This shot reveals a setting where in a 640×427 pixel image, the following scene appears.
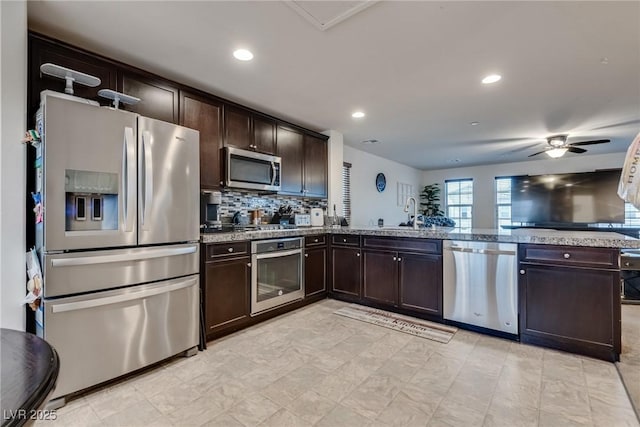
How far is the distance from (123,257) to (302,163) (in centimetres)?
267

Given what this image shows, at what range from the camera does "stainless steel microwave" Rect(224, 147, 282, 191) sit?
3.20m

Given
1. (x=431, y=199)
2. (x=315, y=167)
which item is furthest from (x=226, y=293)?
(x=431, y=199)

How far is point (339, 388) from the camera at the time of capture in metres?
1.98

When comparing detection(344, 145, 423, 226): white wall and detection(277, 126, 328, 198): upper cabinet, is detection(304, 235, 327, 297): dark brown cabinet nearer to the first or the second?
detection(277, 126, 328, 198): upper cabinet

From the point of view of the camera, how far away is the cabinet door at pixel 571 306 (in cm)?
231

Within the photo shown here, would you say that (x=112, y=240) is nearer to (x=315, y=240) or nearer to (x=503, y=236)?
(x=315, y=240)

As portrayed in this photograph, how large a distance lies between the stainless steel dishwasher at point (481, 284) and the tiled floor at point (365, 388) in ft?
0.74

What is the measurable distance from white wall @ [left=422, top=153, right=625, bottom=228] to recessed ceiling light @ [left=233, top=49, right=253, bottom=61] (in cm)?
729

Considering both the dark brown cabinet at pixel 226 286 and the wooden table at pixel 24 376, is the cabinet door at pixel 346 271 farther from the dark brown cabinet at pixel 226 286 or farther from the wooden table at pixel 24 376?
the wooden table at pixel 24 376

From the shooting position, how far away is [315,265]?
3814 millimetres

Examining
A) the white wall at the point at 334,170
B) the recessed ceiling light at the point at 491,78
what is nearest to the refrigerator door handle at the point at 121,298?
the white wall at the point at 334,170

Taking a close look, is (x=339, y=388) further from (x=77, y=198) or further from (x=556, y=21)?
(x=556, y=21)

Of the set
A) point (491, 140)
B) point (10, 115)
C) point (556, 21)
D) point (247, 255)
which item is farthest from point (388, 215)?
point (10, 115)

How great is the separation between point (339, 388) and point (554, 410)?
126cm
